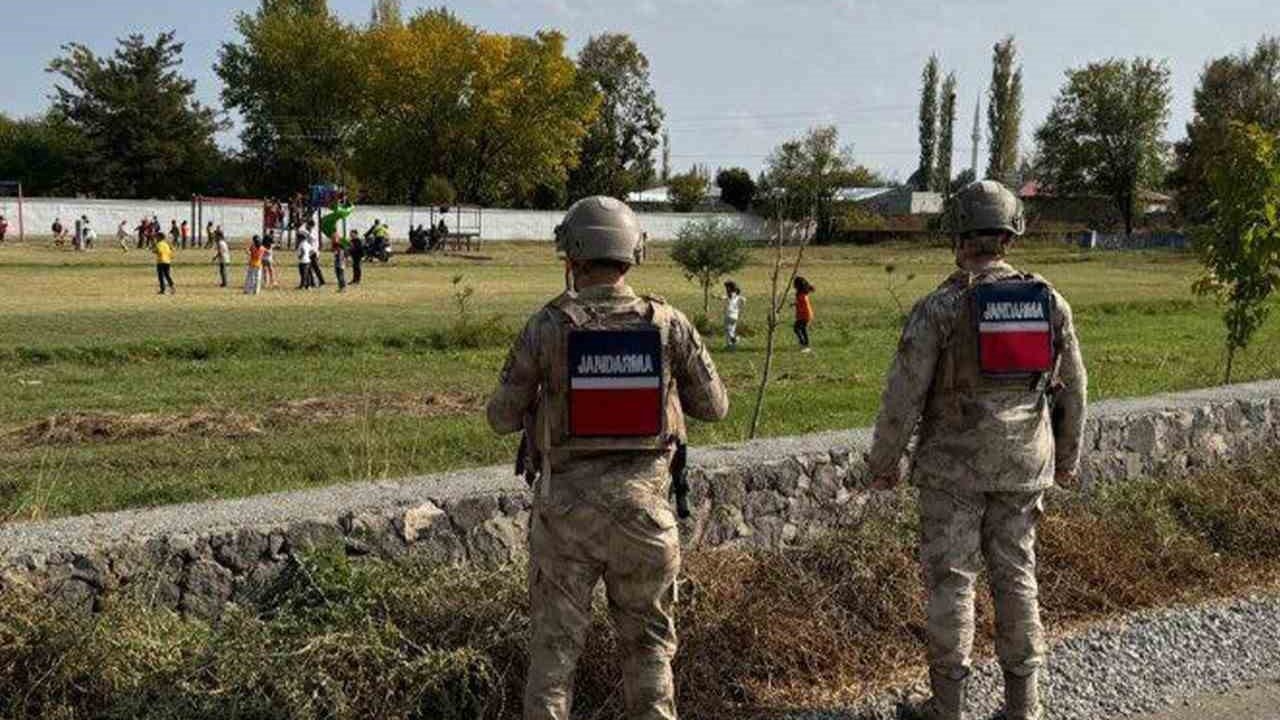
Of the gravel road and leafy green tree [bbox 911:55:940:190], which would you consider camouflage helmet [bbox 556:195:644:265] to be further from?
leafy green tree [bbox 911:55:940:190]

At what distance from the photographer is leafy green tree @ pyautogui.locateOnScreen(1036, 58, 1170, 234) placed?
86.9m

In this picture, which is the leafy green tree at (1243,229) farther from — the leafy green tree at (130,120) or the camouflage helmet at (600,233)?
the leafy green tree at (130,120)

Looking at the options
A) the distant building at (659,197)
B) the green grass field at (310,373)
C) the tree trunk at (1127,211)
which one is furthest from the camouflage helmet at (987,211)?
the tree trunk at (1127,211)

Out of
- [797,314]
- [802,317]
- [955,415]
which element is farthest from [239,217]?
[955,415]

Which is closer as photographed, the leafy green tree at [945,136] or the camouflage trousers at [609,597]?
the camouflage trousers at [609,597]

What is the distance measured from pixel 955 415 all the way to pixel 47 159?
8222cm

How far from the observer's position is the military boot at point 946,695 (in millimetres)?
3967

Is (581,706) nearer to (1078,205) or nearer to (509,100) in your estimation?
(509,100)

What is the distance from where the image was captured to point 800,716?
411 cm

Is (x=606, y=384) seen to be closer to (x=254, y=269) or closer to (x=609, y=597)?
(x=609, y=597)

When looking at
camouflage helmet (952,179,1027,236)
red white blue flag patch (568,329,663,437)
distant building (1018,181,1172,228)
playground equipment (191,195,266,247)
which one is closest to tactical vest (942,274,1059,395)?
camouflage helmet (952,179,1027,236)

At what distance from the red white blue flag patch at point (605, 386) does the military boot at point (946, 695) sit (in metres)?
1.36

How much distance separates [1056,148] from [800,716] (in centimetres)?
9335

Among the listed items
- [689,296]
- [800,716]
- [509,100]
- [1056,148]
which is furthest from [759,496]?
[1056,148]
